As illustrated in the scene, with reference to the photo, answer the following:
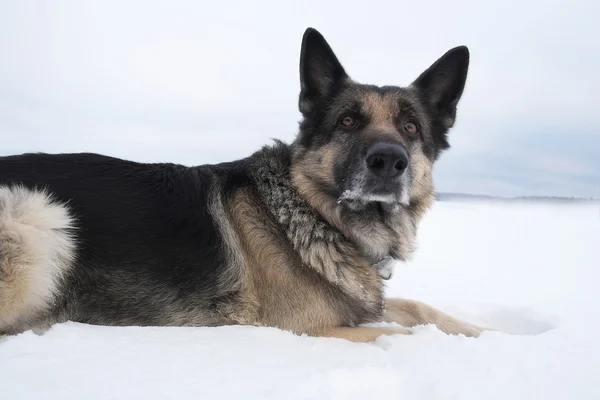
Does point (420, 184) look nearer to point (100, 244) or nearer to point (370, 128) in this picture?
point (370, 128)

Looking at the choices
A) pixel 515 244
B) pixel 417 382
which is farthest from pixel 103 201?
pixel 515 244

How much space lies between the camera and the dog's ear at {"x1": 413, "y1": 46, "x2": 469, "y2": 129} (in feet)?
14.5

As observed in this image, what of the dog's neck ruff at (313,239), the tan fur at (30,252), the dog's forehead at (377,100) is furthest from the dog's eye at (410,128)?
the tan fur at (30,252)

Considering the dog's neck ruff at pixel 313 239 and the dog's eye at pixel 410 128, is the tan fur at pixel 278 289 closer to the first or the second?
the dog's neck ruff at pixel 313 239

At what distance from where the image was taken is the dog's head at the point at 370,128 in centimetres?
363

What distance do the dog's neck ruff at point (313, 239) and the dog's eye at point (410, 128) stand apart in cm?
120

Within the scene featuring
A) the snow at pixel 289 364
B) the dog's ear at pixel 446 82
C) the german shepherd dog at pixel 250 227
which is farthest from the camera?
the dog's ear at pixel 446 82

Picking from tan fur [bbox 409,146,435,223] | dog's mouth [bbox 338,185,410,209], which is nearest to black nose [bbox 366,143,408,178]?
dog's mouth [bbox 338,185,410,209]

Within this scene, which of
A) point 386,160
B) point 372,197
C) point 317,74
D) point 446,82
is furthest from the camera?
point 446,82

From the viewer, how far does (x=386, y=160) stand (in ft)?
11.5

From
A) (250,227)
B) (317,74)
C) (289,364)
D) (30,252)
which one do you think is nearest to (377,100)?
(317,74)

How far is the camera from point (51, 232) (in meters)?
3.17

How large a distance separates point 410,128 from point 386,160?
85cm

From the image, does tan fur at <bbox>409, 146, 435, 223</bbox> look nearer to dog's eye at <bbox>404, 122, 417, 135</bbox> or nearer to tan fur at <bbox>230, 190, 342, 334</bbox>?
dog's eye at <bbox>404, 122, 417, 135</bbox>
